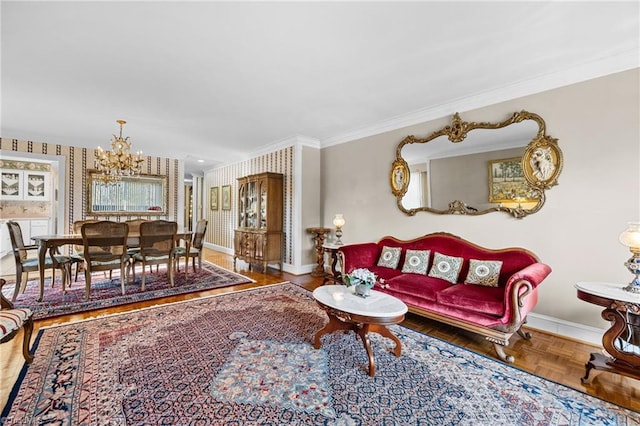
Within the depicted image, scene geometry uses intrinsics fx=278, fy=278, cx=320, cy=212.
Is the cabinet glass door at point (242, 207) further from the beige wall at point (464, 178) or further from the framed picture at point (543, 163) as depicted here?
the framed picture at point (543, 163)

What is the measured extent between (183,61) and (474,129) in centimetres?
328

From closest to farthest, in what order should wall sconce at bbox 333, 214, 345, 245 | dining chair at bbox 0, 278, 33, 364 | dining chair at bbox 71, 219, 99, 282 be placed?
1. dining chair at bbox 0, 278, 33, 364
2. dining chair at bbox 71, 219, 99, 282
3. wall sconce at bbox 333, 214, 345, 245

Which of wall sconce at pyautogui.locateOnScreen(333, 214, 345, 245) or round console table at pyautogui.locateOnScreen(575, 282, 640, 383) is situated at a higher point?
wall sconce at pyautogui.locateOnScreen(333, 214, 345, 245)

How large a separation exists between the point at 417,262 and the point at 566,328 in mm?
1510

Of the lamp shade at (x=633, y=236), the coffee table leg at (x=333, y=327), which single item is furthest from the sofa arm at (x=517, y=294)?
the coffee table leg at (x=333, y=327)

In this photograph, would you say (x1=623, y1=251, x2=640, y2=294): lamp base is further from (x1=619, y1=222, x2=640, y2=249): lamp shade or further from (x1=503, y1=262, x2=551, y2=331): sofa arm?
(x1=503, y1=262, x2=551, y2=331): sofa arm

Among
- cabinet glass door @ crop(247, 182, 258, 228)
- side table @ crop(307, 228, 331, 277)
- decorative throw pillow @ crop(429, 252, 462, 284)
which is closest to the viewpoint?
decorative throw pillow @ crop(429, 252, 462, 284)

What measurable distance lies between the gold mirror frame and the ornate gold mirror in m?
5.35

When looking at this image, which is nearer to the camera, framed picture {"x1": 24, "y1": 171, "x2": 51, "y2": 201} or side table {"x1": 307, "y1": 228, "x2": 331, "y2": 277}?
side table {"x1": 307, "y1": 228, "x2": 331, "y2": 277}

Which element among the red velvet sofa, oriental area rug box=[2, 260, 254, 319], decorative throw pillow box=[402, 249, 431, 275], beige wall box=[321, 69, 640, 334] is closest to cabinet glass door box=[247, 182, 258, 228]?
oriental area rug box=[2, 260, 254, 319]

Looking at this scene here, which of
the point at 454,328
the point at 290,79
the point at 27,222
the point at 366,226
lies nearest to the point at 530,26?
the point at 290,79

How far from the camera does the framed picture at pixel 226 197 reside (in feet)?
24.7

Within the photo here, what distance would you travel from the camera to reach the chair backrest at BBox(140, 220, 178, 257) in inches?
157

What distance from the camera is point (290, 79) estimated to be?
2.99 meters
